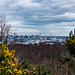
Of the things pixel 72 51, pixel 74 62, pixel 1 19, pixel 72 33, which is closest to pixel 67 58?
pixel 72 51

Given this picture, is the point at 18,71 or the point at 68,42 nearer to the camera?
the point at 18,71

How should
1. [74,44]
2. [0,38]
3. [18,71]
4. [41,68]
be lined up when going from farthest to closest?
1. [74,44]
2. [0,38]
3. [41,68]
4. [18,71]

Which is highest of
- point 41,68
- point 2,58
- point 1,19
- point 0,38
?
point 1,19

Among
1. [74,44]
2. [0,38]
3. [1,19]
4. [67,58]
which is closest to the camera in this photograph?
[0,38]

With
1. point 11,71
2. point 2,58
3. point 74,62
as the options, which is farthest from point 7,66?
point 74,62

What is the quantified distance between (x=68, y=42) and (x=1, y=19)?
5.47 m

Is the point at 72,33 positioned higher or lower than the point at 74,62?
higher

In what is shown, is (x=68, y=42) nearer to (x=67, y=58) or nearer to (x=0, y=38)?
(x=67, y=58)

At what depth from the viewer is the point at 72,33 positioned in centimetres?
1045

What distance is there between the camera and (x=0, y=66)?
370cm

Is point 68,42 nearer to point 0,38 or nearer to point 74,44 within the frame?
point 74,44

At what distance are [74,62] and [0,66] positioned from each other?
5233mm

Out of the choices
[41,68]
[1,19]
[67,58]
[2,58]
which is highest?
[1,19]

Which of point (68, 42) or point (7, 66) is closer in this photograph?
point (7, 66)
